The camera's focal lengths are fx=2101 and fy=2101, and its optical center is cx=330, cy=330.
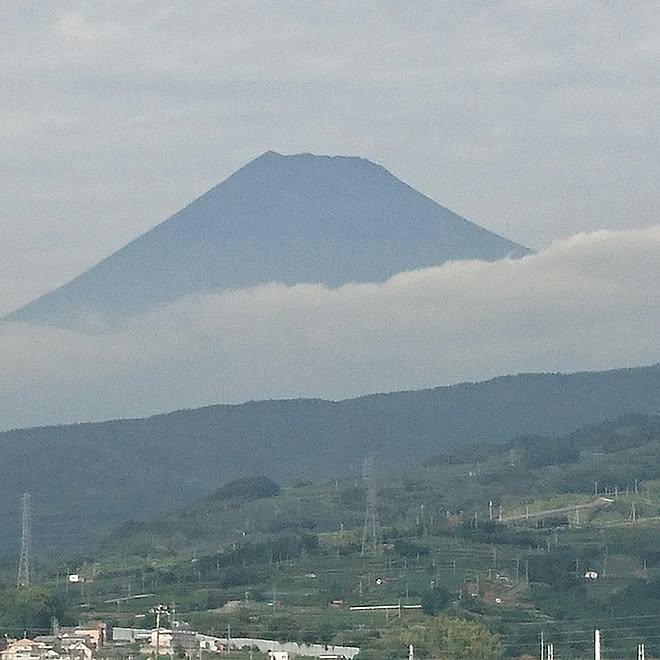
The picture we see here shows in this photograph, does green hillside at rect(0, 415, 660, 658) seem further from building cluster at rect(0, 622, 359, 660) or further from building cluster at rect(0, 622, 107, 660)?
building cluster at rect(0, 622, 107, 660)

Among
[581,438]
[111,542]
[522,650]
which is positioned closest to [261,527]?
[111,542]

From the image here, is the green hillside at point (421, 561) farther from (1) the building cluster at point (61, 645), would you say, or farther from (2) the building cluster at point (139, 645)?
(1) the building cluster at point (61, 645)

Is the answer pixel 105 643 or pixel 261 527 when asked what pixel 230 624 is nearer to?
pixel 105 643

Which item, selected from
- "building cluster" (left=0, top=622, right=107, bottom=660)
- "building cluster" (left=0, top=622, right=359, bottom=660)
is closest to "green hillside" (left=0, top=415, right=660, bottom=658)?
"building cluster" (left=0, top=622, right=359, bottom=660)

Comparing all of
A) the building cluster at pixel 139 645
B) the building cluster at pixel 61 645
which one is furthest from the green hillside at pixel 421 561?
the building cluster at pixel 61 645

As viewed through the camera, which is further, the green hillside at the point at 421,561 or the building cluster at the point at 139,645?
the green hillside at the point at 421,561

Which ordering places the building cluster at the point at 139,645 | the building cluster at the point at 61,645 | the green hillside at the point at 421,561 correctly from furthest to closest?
1. the green hillside at the point at 421,561
2. the building cluster at the point at 139,645
3. the building cluster at the point at 61,645

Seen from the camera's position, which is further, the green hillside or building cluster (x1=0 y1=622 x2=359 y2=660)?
the green hillside

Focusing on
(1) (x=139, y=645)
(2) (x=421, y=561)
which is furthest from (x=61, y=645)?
(2) (x=421, y=561)

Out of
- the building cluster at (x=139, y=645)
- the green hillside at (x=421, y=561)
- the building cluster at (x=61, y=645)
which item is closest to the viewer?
the building cluster at (x=61, y=645)
